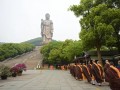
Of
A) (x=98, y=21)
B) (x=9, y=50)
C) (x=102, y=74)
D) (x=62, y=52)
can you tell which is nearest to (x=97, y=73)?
(x=102, y=74)

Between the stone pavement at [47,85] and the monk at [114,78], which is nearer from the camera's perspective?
the monk at [114,78]

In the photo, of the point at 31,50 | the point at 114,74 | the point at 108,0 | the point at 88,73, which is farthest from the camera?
the point at 31,50

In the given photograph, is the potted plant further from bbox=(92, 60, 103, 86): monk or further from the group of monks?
bbox=(92, 60, 103, 86): monk

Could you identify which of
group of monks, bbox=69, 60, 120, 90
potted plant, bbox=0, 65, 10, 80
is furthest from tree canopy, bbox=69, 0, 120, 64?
group of monks, bbox=69, 60, 120, 90

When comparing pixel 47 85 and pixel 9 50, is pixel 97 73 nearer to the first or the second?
pixel 47 85

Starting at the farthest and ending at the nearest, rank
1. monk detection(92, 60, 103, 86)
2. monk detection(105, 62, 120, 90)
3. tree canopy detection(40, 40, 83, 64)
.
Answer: tree canopy detection(40, 40, 83, 64)
monk detection(92, 60, 103, 86)
monk detection(105, 62, 120, 90)

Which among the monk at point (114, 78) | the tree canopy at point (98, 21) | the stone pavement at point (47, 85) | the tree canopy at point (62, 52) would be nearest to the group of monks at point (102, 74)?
the monk at point (114, 78)

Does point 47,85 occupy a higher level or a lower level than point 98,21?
lower

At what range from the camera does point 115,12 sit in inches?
1171

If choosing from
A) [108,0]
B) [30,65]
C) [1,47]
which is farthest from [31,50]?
[108,0]

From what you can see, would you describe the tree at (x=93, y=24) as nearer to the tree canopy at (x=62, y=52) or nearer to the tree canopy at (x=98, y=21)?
the tree canopy at (x=98, y=21)

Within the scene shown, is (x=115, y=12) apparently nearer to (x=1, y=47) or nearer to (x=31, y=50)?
(x=1, y=47)

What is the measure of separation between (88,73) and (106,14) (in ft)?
41.2

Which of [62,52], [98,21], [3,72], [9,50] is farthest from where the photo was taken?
[9,50]
